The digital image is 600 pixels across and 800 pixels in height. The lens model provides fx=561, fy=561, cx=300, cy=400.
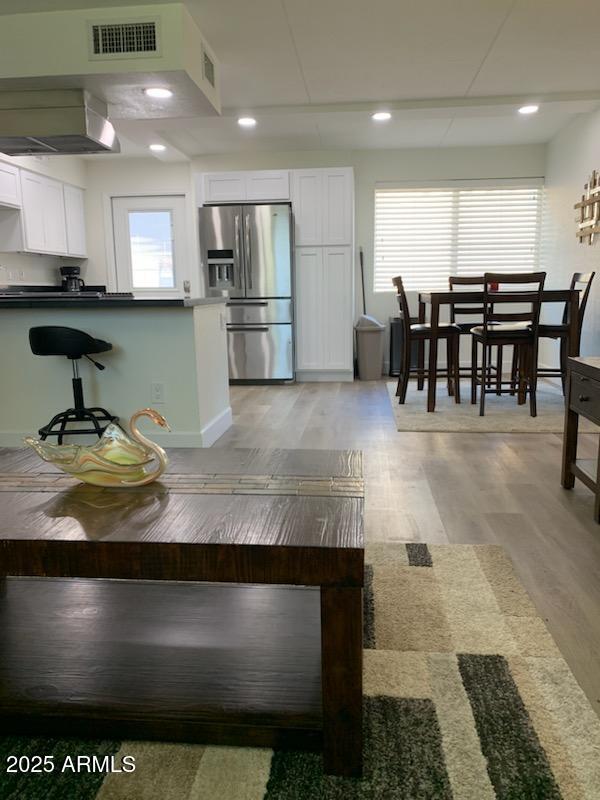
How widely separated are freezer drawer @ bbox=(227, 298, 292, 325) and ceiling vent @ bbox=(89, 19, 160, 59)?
2.82 m

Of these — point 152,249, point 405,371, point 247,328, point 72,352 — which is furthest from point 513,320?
point 152,249

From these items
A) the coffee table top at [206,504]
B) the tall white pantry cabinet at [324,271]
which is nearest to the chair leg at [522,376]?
the tall white pantry cabinet at [324,271]

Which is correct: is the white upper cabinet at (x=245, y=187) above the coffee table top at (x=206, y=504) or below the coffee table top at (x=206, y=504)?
above

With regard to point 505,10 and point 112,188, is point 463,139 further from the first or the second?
point 112,188

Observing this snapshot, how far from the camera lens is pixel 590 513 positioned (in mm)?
2346

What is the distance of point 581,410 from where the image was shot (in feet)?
7.87

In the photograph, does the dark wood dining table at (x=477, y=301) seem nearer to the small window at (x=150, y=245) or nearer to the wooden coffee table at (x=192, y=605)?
the wooden coffee table at (x=192, y=605)

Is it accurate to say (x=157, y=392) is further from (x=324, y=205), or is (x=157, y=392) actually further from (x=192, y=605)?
(x=324, y=205)

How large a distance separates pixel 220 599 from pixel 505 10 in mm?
3514

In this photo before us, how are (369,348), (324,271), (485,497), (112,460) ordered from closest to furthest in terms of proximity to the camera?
(112,460), (485,497), (324,271), (369,348)

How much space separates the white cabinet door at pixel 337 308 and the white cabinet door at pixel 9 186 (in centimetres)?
302

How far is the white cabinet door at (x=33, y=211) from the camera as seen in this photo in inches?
213

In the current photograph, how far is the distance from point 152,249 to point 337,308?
2.38 m

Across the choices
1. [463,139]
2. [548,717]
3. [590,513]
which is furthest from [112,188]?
[548,717]
